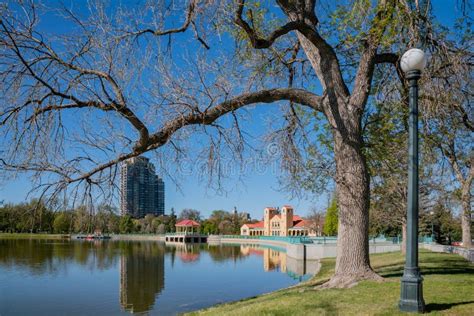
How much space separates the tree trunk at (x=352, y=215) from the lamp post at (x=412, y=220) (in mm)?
2952

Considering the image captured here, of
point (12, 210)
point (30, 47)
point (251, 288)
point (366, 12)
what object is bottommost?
point (251, 288)

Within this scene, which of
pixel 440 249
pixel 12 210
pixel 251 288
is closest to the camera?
pixel 12 210

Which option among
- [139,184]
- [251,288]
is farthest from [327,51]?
[251,288]

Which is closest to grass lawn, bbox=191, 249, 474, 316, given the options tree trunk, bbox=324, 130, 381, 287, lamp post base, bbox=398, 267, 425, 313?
lamp post base, bbox=398, 267, 425, 313

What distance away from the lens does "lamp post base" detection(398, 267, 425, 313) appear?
6.70 meters

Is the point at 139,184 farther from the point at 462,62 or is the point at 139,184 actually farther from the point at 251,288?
the point at 251,288

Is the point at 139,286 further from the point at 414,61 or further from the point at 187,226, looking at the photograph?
the point at 187,226

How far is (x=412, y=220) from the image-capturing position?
22.7 feet

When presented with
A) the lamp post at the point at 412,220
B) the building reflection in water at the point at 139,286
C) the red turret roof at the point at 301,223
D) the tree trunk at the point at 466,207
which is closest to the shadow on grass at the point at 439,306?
the lamp post at the point at 412,220

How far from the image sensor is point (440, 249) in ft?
98.4

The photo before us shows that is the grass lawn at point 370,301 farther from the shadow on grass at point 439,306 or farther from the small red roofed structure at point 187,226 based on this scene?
the small red roofed structure at point 187,226

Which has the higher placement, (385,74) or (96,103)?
(385,74)

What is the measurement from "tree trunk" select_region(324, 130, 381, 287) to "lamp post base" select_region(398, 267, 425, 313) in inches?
116

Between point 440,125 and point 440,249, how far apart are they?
22003 mm
